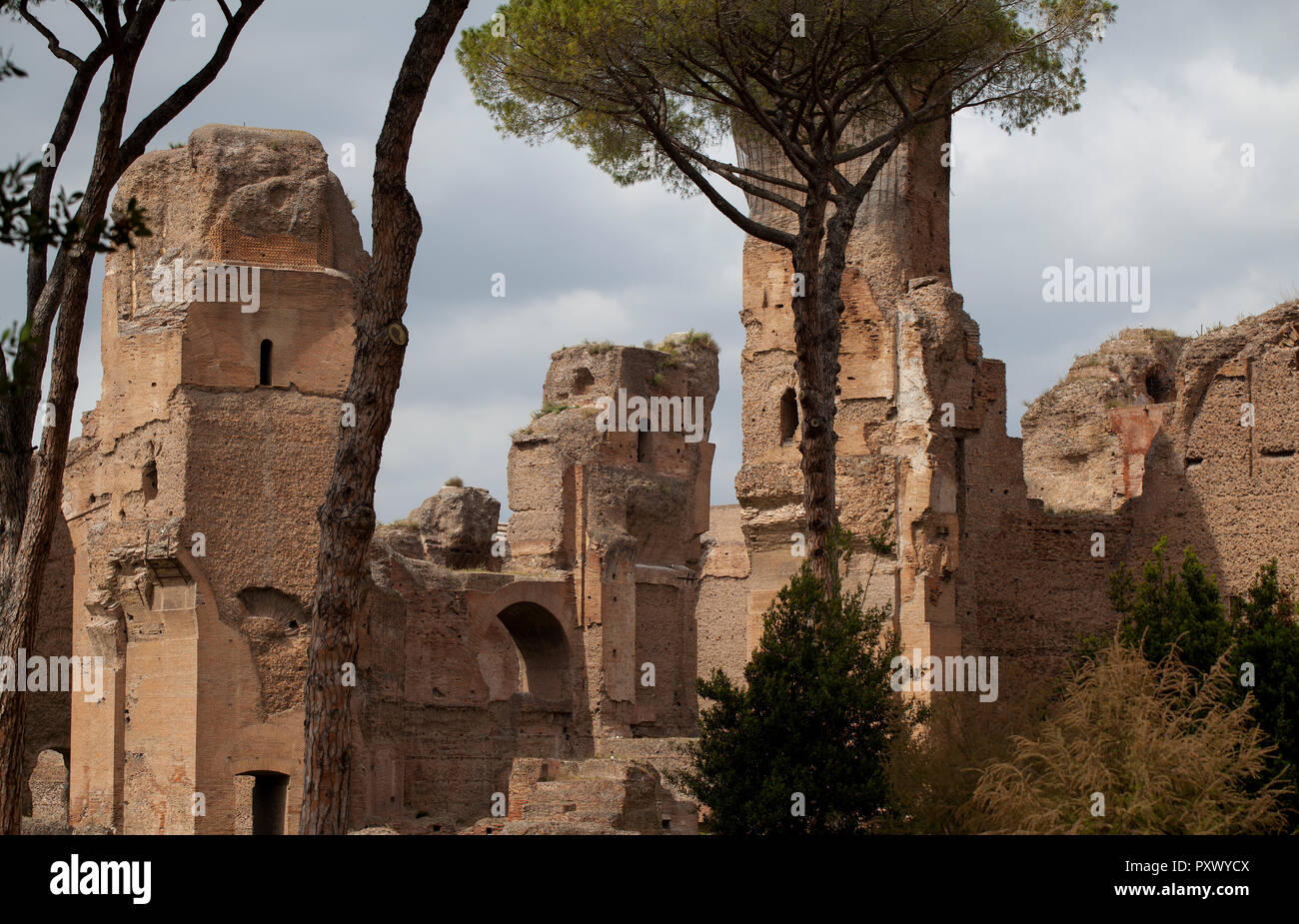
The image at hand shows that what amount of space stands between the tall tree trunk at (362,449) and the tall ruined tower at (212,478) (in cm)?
769

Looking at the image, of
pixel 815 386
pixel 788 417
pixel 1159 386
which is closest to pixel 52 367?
pixel 815 386

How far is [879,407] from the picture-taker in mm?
16547

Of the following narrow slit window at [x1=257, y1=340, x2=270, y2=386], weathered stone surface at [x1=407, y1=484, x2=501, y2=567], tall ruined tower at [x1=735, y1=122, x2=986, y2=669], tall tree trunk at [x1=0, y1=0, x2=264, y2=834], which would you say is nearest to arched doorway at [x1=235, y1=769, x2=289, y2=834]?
narrow slit window at [x1=257, y1=340, x2=270, y2=386]

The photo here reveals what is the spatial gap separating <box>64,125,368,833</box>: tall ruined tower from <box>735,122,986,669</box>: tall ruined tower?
173 inches

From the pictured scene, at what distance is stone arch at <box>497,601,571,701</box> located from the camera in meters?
24.7

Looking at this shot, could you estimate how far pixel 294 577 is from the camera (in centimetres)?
1719

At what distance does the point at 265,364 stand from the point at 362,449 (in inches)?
335

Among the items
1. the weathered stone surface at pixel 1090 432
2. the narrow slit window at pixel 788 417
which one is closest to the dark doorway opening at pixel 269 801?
the narrow slit window at pixel 788 417

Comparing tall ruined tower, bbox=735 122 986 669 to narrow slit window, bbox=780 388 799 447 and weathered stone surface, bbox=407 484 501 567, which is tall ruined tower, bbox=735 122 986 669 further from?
weathered stone surface, bbox=407 484 501 567

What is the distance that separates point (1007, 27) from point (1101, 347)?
28.9 ft

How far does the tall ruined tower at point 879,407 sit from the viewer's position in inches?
635

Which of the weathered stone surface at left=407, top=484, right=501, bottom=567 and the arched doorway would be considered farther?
the weathered stone surface at left=407, top=484, right=501, bottom=567

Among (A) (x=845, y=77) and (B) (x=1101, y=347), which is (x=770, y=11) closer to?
(A) (x=845, y=77)
